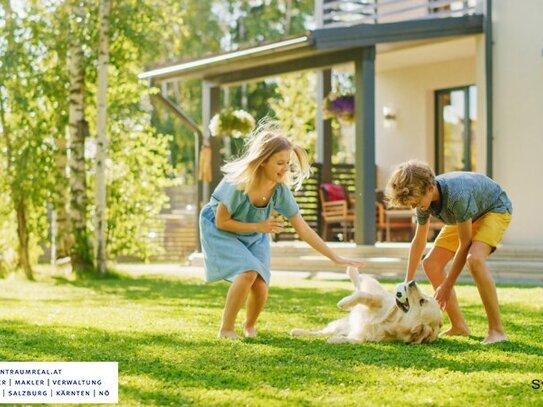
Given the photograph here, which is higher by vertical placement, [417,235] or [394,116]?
[394,116]

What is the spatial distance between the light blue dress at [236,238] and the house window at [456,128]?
9.43m

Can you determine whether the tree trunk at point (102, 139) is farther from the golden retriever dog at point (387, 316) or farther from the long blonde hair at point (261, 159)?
the golden retriever dog at point (387, 316)

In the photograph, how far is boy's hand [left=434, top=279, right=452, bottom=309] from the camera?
547cm

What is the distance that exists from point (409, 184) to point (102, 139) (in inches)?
318

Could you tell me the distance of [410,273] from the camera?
566 centimetres

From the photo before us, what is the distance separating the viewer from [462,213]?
17.7 ft

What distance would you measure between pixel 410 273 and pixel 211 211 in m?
1.28

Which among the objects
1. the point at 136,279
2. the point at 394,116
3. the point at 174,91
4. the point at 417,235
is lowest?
the point at 136,279

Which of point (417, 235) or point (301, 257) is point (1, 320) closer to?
point (417, 235)

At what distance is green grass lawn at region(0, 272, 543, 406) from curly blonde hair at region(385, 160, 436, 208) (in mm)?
829

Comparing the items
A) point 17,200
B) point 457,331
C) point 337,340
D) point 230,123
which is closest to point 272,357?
point 337,340

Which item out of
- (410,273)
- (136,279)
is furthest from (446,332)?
(136,279)

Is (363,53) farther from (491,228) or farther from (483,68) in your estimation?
(491,228)

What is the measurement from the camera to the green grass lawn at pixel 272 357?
3.87 metres
